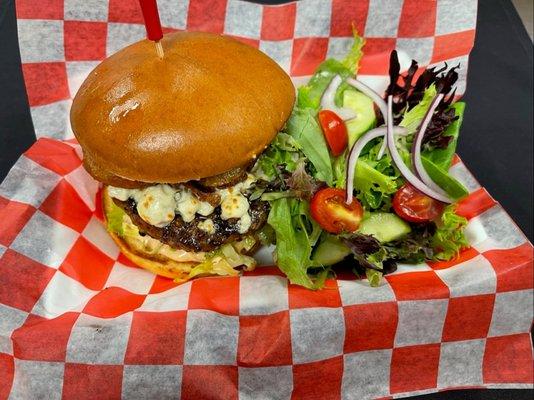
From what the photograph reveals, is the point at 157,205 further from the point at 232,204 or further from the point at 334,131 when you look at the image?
the point at 334,131

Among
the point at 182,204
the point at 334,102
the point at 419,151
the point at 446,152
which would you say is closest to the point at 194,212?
the point at 182,204

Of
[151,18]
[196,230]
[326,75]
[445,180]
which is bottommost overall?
[196,230]

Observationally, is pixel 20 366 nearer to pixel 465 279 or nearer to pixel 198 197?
pixel 198 197

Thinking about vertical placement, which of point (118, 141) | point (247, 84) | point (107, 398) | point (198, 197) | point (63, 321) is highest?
point (247, 84)

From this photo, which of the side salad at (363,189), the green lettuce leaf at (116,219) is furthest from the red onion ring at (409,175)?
the green lettuce leaf at (116,219)

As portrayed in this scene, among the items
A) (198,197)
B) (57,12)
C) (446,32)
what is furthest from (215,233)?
(446,32)

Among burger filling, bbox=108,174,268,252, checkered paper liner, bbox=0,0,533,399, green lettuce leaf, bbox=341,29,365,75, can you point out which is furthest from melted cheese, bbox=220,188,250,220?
green lettuce leaf, bbox=341,29,365,75

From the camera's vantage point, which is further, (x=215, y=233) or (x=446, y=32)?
(x=446, y=32)
